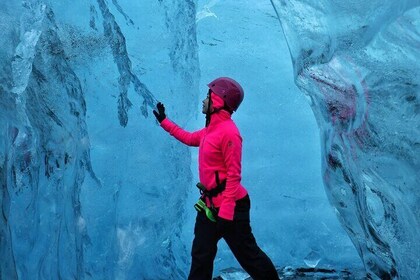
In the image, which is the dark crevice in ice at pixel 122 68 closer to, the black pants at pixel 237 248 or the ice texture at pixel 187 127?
the ice texture at pixel 187 127

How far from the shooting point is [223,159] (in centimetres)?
366

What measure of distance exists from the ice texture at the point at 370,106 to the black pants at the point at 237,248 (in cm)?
73

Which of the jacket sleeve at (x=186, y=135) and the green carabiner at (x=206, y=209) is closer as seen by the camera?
the green carabiner at (x=206, y=209)

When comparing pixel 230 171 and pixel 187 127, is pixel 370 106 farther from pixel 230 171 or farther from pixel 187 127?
pixel 187 127


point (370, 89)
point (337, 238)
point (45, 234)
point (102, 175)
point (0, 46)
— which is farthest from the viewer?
point (337, 238)

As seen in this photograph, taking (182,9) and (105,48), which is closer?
(105,48)

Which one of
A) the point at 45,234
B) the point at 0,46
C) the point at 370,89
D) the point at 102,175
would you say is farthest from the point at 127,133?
the point at 370,89

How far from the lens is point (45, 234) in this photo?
4.67 m

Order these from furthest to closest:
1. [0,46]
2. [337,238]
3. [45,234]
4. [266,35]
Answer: [266,35], [337,238], [45,234], [0,46]

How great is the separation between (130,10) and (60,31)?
2.73ft

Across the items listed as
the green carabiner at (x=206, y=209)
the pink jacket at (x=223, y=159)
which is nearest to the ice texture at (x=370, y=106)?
the pink jacket at (x=223, y=159)

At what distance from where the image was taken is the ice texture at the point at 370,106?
11.7 ft

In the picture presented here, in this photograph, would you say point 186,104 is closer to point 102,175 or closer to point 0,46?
point 102,175

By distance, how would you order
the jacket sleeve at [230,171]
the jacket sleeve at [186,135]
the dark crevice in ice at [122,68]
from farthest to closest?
the dark crevice in ice at [122,68] < the jacket sleeve at [186,135] < the jacket sleeve at [230,171]
